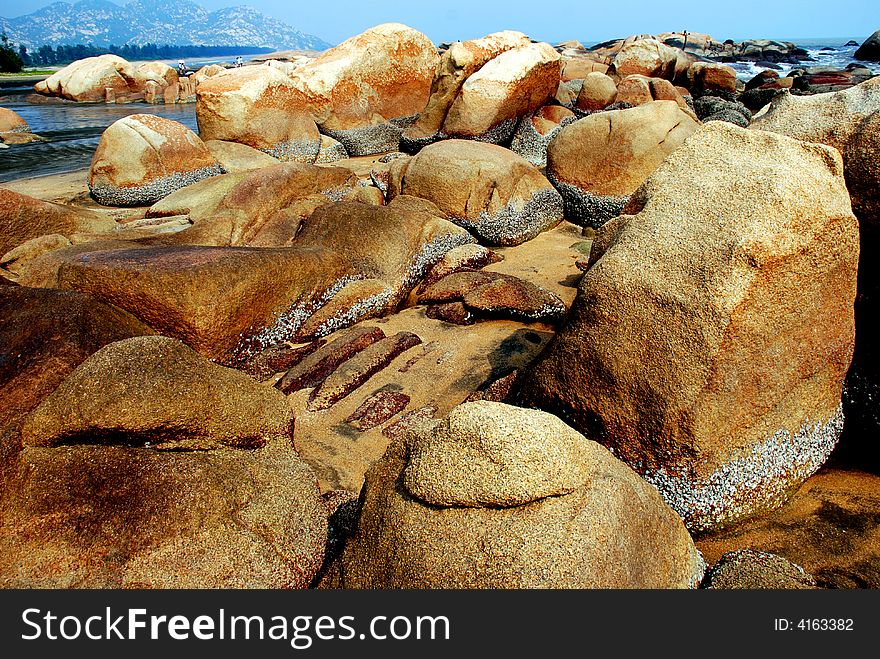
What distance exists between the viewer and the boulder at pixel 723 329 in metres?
3.01

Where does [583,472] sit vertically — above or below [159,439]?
above

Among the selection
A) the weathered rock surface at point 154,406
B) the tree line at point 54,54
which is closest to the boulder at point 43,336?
the weathered rock surface at point 154,406

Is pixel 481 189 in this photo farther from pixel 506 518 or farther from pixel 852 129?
pixel 506 518

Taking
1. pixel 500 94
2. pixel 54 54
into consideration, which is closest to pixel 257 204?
pixel 500 94

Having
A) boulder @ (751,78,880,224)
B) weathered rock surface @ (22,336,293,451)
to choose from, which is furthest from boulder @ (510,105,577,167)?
weathered rock surface @ (22,336,293,451)

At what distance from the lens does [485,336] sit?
5.43 m

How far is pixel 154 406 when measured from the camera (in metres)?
3.05

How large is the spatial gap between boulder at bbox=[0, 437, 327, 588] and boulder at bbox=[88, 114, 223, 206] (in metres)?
8.67

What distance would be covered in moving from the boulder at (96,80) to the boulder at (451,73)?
2754 cm

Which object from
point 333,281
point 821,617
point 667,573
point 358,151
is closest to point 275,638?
point 667,573

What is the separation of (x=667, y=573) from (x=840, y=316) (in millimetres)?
1768

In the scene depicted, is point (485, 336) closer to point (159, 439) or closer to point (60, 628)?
point (159, 439)

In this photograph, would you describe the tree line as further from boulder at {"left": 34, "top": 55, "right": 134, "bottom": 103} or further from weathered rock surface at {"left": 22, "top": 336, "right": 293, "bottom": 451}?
weathered rock surface at {"left": 22, "top": 336, "right": 293, "bottom": 451}

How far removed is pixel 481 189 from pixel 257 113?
265 inches
